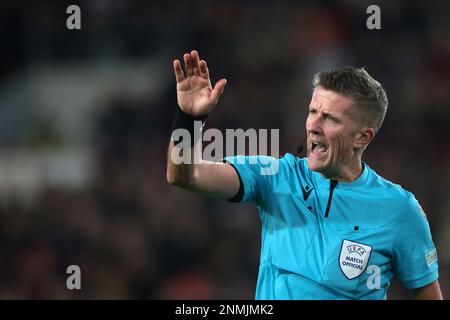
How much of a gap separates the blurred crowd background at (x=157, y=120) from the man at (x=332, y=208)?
12.7ft

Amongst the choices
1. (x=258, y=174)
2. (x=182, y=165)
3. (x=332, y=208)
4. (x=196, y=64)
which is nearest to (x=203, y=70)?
(x=196, y=64)

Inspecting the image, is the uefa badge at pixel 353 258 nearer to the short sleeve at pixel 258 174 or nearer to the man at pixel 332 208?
Answer: the man at pixel 332 208

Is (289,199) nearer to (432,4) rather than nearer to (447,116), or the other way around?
(447,116)

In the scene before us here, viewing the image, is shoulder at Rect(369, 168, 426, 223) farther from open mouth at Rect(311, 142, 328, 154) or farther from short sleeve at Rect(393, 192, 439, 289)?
open mouth at Rect(311, 142, 328, 154)

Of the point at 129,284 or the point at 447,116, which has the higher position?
the point at 447,116

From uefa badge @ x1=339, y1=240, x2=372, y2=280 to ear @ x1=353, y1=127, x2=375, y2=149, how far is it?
1.55 feet

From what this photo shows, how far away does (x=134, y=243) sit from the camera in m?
8.45

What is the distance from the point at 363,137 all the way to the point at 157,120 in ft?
18.8

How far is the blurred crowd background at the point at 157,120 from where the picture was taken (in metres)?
8.23

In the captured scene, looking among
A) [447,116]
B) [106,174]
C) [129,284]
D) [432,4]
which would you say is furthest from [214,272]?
[432,4]

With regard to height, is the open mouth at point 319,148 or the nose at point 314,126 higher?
the nose at point 314,126

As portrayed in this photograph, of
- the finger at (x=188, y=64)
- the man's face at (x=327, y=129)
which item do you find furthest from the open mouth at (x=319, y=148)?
the finger at (x=188, y=64)

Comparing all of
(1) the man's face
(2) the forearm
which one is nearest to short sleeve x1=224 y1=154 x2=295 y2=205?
(1) the man's face

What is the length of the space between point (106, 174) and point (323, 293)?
5.50 m
